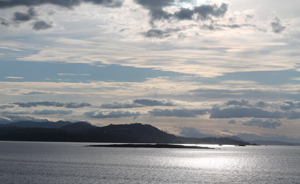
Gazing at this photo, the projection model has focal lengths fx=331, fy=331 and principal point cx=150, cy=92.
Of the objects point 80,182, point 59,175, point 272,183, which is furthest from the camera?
point 59,175

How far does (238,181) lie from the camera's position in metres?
93.4

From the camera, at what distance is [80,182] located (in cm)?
8488

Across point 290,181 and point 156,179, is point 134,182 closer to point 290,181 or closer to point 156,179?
point 156,179

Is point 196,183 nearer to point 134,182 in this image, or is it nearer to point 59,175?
point 134,182

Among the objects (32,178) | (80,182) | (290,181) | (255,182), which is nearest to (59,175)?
(32,178)

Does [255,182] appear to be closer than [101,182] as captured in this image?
No

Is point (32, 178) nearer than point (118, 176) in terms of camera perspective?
Yes

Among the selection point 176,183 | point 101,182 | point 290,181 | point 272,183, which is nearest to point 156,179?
point 176,183

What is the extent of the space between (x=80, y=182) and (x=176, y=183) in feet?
82.1

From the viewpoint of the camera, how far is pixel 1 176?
91.9 metres

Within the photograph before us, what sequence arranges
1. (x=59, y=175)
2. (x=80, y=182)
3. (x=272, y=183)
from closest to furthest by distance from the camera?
(x=80, y=182)
(x=272, y=183)
(x=59, y=175)

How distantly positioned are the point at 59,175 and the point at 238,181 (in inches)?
2036

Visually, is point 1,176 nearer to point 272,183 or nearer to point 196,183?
point 196,183

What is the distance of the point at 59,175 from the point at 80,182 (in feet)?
50.5
